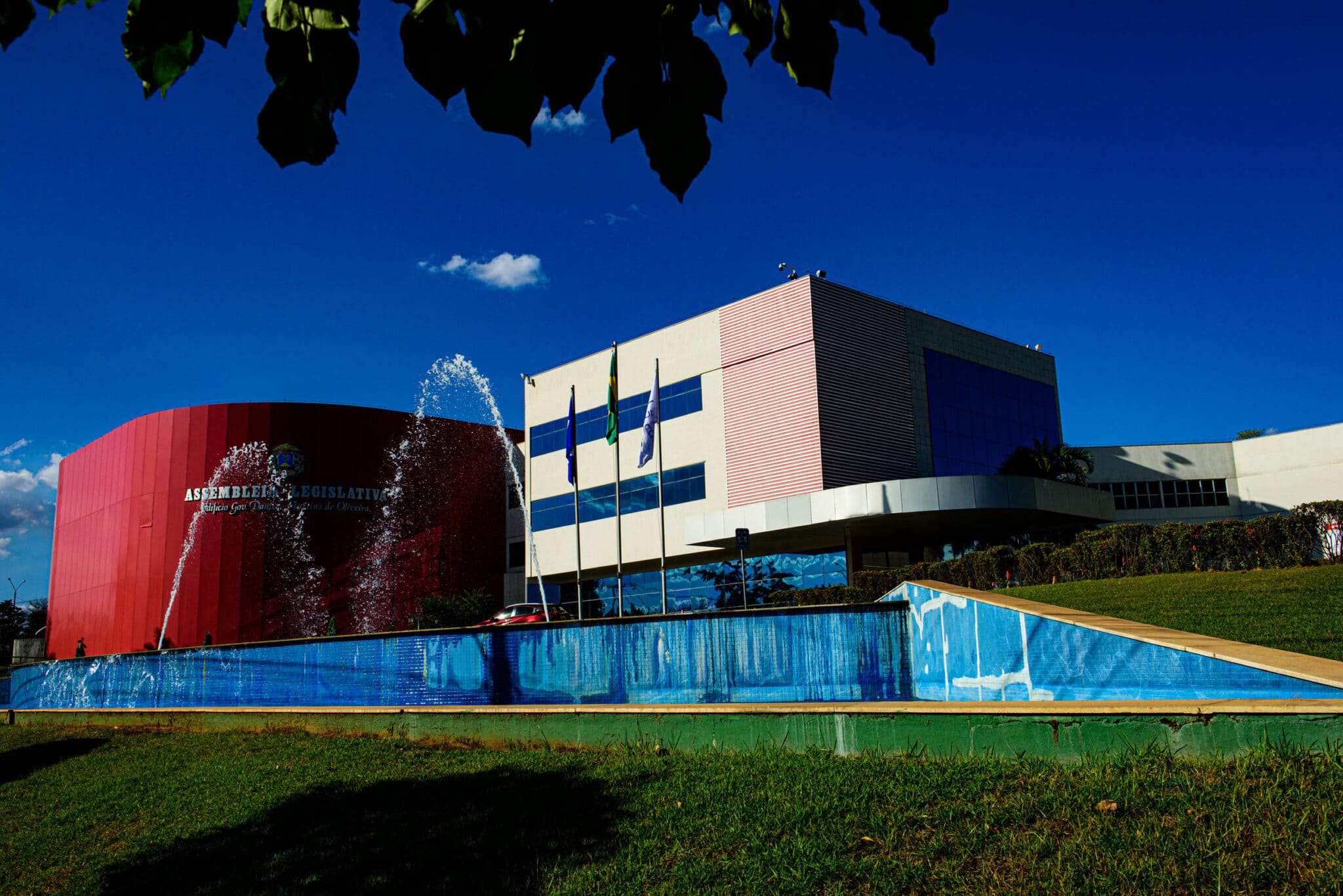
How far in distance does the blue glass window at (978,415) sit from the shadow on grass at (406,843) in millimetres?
30620

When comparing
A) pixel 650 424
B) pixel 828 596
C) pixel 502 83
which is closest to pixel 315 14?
pixel 502 83

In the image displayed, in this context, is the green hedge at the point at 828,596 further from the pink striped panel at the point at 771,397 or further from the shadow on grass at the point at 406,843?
the shadow on grass at the point at 406,843

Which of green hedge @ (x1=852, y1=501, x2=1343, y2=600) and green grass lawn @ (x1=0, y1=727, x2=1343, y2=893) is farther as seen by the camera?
green hedge @ (x1=852, y1=501, x2=1343, y2=600)

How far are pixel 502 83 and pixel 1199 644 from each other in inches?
257

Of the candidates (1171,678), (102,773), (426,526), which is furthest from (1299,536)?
(426,526)

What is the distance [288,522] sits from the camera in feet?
139

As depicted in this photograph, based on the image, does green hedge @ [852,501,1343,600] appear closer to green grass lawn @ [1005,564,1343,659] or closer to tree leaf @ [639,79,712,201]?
green grass lawn @ [1005,564,1343,659]

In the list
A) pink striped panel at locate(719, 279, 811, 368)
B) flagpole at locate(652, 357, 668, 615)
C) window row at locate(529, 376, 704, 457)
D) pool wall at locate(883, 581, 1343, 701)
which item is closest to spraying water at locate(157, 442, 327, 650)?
window row at locate(529, 376, 704, 457)

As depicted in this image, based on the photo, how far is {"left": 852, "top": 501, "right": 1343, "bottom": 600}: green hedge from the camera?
19062 mm

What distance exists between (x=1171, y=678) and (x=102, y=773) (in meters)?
11.3

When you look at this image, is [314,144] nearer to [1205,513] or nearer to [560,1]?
[560,1]

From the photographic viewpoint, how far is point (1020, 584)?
22625 millimetres

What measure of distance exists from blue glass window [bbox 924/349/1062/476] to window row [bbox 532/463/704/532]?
30.8 ft

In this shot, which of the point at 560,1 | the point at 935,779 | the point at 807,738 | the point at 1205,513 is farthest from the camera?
the point at 1205,513
